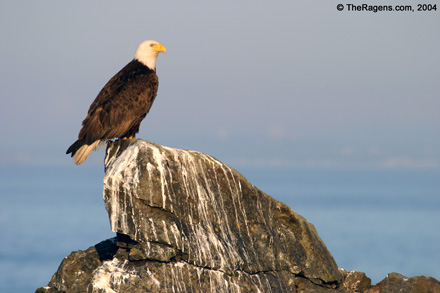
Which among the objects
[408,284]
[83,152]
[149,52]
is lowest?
[408,284]

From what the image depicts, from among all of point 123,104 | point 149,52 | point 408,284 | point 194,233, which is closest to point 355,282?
point 408,284

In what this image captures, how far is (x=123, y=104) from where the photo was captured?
14023 mm

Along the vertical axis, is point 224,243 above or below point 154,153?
below

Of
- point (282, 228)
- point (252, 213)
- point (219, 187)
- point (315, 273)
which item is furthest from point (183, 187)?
point (315, 273)

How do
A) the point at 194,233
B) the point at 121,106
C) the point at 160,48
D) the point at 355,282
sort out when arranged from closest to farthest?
the point at 194,233, the point at 355,282, the point at 121,106, the point at 160,48

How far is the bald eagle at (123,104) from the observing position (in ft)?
44.2

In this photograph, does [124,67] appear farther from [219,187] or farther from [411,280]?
[411,280]

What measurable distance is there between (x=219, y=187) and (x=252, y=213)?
0.90 m

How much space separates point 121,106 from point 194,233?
4168mm

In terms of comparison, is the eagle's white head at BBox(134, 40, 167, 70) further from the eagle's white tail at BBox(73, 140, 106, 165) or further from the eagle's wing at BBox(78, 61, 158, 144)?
the eagle's white tail at BBox(73, 140, 106, 165)

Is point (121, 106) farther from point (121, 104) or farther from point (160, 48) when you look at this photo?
point (160, 48)

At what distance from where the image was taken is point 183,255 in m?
11.3

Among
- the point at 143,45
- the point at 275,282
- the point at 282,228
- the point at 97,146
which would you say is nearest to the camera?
the point at 275,282

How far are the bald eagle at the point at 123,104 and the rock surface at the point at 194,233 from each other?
1000mm
